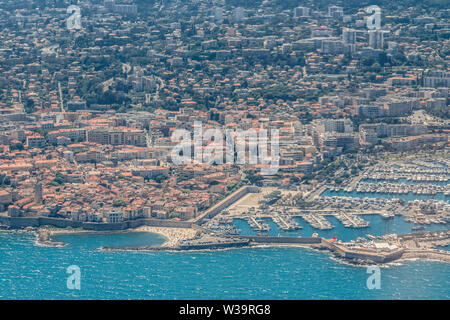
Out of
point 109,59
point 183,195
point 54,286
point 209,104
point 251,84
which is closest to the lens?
point 54,286

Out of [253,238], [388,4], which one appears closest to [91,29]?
[388,4]

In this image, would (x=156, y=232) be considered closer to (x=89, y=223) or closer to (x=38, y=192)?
(x=89, y=223)

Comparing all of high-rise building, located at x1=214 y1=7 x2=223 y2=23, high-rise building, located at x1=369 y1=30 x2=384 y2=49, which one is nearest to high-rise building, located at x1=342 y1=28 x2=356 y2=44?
high-rise building, located at x1=369 y1=30 x2=384 y2=49

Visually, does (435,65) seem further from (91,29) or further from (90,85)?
(91,29)

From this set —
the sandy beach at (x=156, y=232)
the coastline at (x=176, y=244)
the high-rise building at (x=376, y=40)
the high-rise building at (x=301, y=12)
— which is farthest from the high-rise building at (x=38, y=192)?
the high-rise building at (x=301, y=12)

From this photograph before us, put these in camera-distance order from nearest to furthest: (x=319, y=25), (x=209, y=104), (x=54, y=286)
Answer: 1. (x=54, y=286)
2. (x=209, y=104)
3. (x=319, y=25)

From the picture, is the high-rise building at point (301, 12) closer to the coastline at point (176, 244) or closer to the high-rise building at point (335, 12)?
the high-rise building at point (335, 12)
